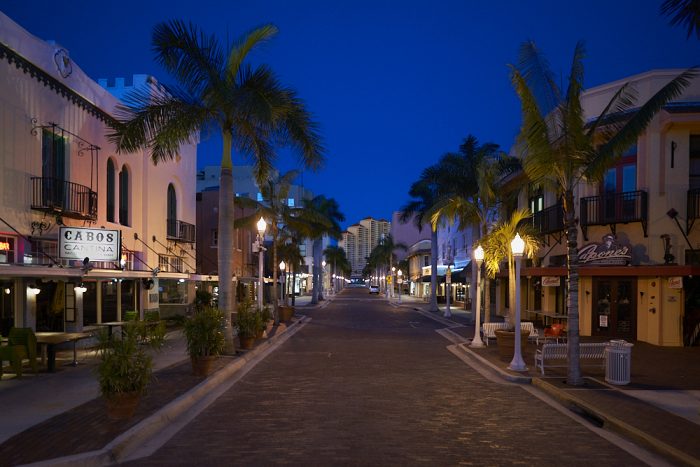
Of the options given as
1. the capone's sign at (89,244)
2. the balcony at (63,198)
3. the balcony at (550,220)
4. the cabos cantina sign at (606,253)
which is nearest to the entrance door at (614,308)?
the cabos cantina sign at (606,253)

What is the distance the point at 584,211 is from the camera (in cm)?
2305

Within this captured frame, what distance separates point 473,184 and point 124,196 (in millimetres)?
17005

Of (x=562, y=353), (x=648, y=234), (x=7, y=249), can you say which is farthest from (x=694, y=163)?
(x=7, y=249)

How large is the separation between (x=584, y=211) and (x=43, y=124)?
1895cm

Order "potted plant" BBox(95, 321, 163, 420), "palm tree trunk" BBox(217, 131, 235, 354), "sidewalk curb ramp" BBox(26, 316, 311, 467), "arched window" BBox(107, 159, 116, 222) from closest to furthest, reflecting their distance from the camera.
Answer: "sidewalk curb ramp" BBox(26, 316, 311, 467) < "potted plant" BBox(95, 321, 163, 420) < "palm tree trunk" BBox(217, 131, 235, 354) < "arched window" BBox(107, 159, 116, 222)

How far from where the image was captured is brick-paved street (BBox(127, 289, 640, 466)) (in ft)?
24.5

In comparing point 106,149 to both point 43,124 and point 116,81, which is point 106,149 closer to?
point 43,124

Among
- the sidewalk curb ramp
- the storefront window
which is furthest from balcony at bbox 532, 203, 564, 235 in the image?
the storefront window

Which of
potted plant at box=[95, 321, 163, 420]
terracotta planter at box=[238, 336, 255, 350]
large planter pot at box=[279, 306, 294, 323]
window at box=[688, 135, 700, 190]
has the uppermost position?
window at box=[688, 135, 700, 190]

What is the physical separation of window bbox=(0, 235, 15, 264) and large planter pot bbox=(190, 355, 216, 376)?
5926 mm

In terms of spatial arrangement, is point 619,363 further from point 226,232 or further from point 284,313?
point 284,313

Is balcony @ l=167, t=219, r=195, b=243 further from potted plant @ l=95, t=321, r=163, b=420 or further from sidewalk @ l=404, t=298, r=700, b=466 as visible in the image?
potted plant @ l=95, t=321, r=163, b=420

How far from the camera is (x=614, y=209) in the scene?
22000mm

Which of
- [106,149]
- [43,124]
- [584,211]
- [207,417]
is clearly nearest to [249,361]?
[207,417]
